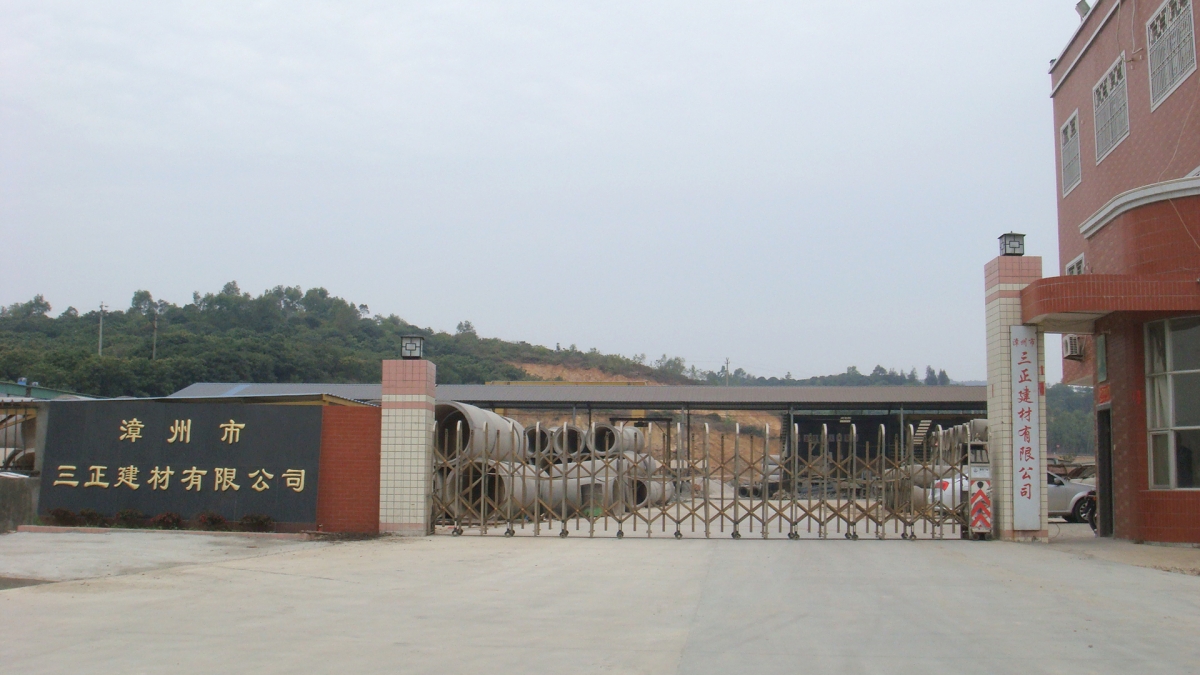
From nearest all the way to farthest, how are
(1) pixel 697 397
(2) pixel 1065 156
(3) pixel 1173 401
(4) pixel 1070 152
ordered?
(3) pixel 1173 401
(4) pixel 1070 152
(2) pixel 1065 156
(1) pixel 697 397

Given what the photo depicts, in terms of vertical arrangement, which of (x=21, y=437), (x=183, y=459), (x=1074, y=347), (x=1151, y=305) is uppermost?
(x=1074, y=347)

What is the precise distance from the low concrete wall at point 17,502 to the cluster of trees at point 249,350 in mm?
30818

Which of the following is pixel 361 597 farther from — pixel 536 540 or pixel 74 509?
pixel 74 509

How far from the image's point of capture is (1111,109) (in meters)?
19.8

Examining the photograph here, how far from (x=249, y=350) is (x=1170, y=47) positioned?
156 feet

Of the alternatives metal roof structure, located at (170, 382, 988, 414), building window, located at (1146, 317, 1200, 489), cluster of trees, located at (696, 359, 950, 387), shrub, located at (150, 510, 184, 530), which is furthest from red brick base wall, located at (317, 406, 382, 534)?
cluster of trees, located at (696, 359, 950, 387)

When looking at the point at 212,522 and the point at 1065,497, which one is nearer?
the point at 212,522

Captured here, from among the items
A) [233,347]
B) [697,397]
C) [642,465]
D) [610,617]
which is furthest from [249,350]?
[610,617]

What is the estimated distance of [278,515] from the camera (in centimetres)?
1541

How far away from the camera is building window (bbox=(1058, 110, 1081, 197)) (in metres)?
22.3

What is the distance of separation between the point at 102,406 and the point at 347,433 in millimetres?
4181

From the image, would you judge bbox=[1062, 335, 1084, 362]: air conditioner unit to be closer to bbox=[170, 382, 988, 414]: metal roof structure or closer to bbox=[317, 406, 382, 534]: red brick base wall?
bbox=[170, 382, 988, 414]: metal roof structure

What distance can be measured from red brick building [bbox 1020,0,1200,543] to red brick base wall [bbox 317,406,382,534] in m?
10.6

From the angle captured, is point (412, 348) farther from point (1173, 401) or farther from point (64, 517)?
point (1173, 401)
